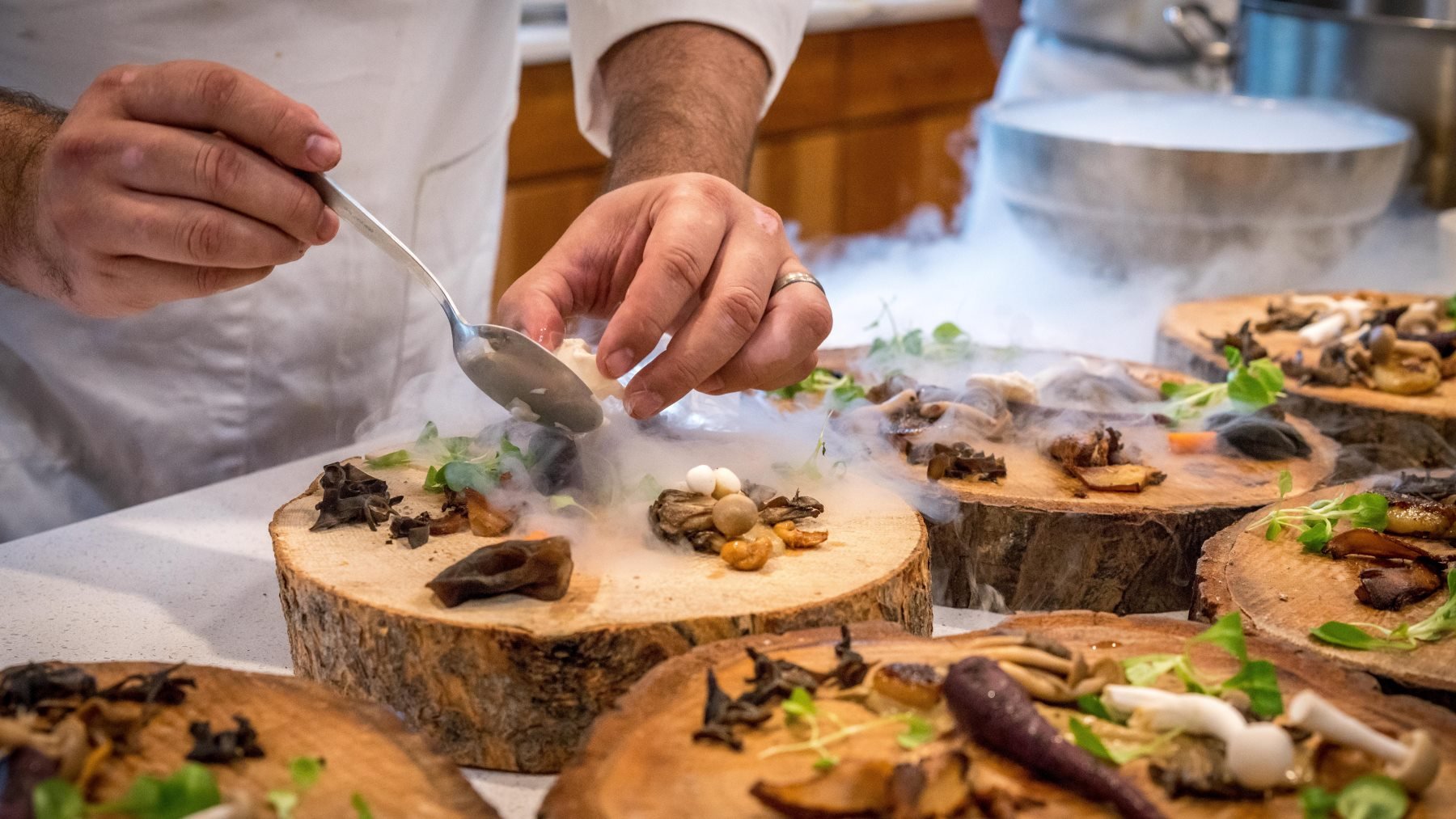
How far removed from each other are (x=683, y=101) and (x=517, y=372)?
2.61 feet

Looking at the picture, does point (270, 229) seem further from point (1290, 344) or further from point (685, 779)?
point (1290, 344)

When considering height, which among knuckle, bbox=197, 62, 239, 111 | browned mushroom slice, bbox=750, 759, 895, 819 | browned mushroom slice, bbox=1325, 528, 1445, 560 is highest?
knuckle, bbox=197, 62, 239, 111

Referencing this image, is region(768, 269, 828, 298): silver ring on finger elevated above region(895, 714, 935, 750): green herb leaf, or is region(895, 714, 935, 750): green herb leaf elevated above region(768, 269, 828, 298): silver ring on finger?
region(768, 269, 828, 298): silver ring on finger

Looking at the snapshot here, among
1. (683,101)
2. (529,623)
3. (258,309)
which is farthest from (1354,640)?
(258,309)

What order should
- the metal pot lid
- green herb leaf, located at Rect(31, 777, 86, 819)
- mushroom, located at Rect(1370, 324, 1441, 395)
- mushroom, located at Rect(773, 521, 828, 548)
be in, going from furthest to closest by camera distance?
1. the metal pot lid
2. mushroom, located at Rect(1370, 324, 1441, 395)
3. mushroom, located at Rect(773, 521, 828, 548)
4. green herb leaf, located at Rect(31, 777, 86, 819)

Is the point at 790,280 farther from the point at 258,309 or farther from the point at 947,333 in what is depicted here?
the point at 258,309

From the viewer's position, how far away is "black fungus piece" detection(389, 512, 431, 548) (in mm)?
1506

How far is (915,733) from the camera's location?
113cm

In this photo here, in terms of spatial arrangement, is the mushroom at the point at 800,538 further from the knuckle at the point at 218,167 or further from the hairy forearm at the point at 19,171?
the hairy forearm at the point at 19,171

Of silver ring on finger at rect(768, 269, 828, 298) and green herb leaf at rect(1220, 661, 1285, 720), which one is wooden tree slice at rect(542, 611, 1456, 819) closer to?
green herb leaf at rect(1220, 661, 1285, 720)

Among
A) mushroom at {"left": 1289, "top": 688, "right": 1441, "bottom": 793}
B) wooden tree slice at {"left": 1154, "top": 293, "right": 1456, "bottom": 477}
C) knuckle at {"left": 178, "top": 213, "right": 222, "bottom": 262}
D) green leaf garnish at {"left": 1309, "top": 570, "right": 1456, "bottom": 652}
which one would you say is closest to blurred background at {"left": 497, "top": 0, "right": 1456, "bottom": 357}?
wooden tree slice at {"left": 1154, "top": 293, "right": 1456, "bottom": 477}

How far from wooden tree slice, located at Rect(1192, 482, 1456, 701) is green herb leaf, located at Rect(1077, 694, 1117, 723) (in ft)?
0.92

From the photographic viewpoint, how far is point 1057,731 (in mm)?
1093

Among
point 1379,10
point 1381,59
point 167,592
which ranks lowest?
point 167,592
